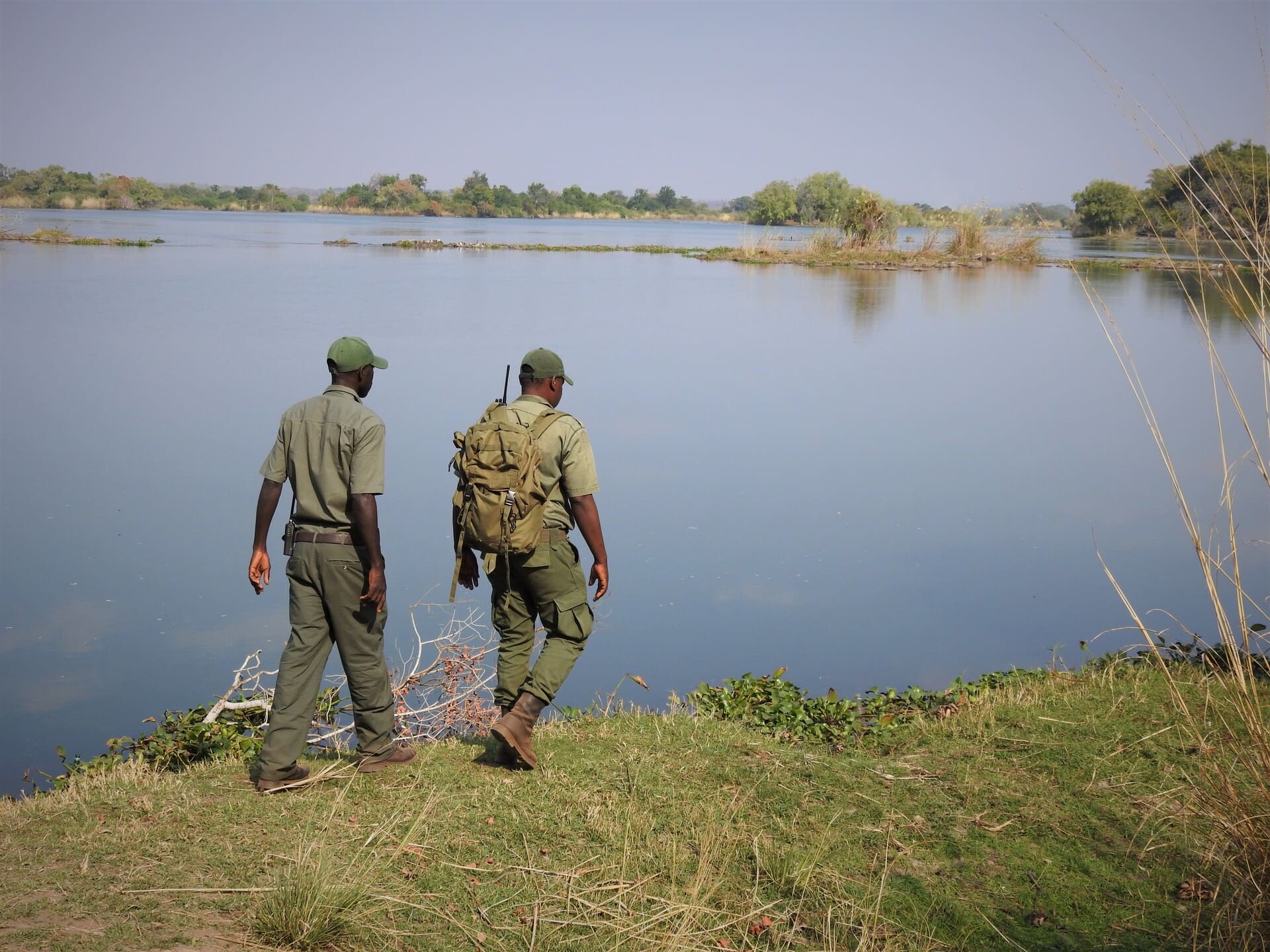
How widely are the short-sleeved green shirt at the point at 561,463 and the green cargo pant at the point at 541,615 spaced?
16 centimetres

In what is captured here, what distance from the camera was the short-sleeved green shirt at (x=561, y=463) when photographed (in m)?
5.00

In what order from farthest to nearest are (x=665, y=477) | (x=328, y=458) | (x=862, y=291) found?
(x=862, y=291)
(x=665, y=477)
(x=328, y=458)

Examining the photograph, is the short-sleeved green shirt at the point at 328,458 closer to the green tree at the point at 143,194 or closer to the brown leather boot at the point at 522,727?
the brown leather boot at the point at 522,727

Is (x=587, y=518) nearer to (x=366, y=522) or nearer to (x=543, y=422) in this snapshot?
(x=543, y=422)

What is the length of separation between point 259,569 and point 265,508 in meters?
0.31

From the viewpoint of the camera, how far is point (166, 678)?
7469mm

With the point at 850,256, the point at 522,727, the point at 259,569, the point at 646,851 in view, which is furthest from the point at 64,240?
the point at 646,851

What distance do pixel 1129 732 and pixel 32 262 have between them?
109ft

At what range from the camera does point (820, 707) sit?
6.28 meters

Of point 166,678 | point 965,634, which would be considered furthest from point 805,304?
point 166,678

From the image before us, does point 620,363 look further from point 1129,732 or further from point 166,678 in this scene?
point 1129,732

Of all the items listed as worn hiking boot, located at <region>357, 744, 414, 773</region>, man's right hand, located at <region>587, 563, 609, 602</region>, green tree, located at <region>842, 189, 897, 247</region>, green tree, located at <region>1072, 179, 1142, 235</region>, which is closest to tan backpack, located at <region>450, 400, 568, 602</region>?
man's right hand, located at <region>587, 563, 609, 602</region>

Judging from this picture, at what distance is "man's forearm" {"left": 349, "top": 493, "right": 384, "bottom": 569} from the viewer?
463 centimetres

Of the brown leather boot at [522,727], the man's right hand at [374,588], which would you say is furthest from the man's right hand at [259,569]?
the brown leather boot at [522,727]
